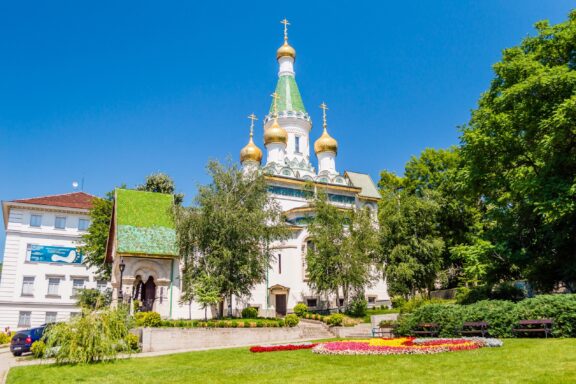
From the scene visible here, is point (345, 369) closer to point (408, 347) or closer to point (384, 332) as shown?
point (408, 347)

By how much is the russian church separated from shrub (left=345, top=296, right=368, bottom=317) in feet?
10.1

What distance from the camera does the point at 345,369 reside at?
37.5 feet

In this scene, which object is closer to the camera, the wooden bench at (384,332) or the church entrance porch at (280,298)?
the wooden bench at (384,332)

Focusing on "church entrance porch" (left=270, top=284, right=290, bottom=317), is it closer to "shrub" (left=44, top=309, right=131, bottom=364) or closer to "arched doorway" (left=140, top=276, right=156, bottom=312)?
"arched doorway" (left=140, top=276, right=156, bottom=312)

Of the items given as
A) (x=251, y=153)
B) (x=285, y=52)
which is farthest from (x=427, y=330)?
(x=285, y=52)

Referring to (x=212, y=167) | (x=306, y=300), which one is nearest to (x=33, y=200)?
(x=212, y=167)

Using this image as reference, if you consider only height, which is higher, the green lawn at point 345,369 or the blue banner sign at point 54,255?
the blue banner sign at point 54,255

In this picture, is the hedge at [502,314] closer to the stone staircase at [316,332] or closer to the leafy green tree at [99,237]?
the stone staircase at [316,332]

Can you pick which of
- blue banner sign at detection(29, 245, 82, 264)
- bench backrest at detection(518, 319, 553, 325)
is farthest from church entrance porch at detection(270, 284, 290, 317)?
bench backrest at detection(518, 319, 553, 325)

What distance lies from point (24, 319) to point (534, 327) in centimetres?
3783

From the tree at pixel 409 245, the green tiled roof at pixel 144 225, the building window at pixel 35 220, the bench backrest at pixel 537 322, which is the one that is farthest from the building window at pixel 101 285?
the bench backrest at pixel 537 322

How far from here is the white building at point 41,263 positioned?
126 feet

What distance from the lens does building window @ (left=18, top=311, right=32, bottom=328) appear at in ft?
124

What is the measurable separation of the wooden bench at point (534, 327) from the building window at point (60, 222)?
127ft
